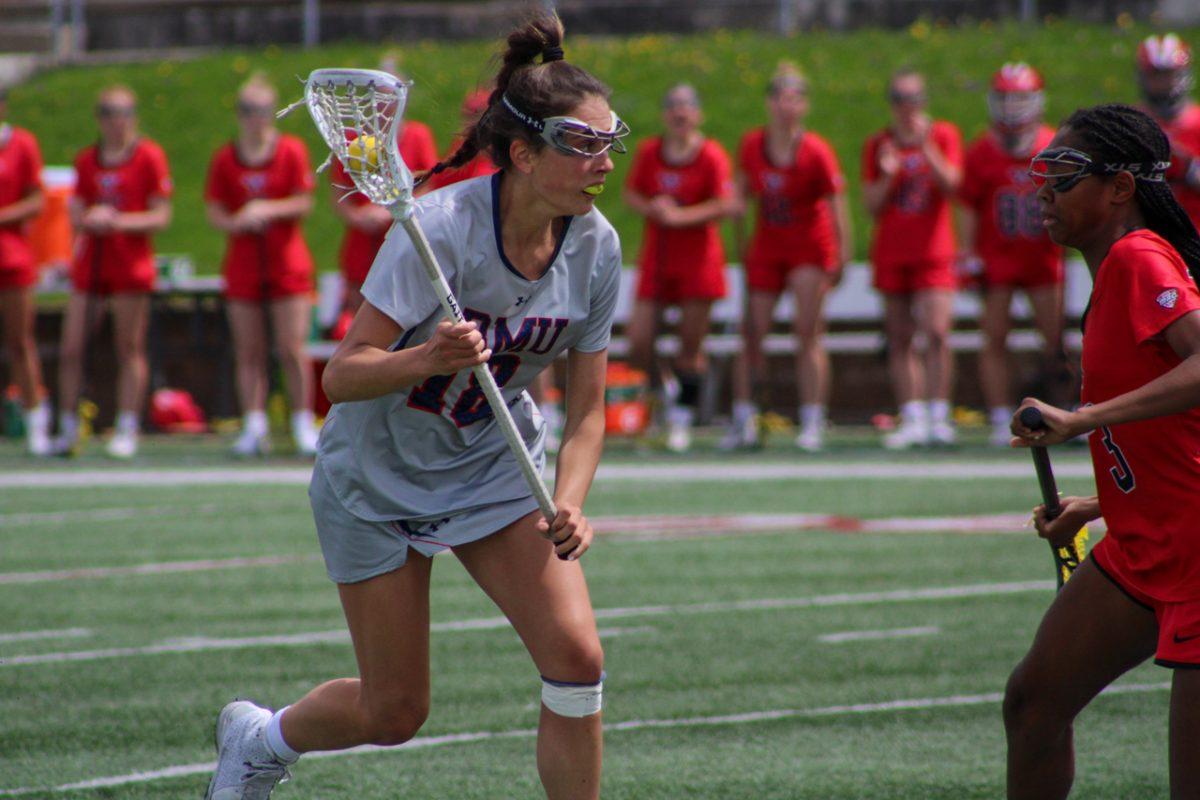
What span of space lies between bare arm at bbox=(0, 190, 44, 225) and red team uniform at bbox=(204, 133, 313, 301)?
1.24 m

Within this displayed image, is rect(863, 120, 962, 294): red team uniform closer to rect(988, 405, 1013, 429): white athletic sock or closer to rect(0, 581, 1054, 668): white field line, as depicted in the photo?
rect(988, 405, 1013, 429): white athletic sock

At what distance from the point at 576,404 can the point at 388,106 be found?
35.6 inches

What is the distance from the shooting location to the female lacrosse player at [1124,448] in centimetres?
384

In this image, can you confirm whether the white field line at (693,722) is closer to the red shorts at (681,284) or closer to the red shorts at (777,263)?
the red shorts at (777,263)

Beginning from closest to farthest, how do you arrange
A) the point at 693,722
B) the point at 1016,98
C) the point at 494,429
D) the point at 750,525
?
1. the point at 494,429
2. the point at 693,722
3. the point at 750,525
4. the point at 1016,98

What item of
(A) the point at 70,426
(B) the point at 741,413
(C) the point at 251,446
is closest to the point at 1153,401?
(B) the point at 741,413

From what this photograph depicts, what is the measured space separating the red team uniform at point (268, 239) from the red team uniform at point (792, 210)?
3262 mm

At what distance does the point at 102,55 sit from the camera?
32.6m

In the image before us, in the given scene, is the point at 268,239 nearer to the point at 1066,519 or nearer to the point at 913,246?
the point at 913,246

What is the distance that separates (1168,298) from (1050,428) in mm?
Result: 366

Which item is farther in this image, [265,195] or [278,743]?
[265,195]

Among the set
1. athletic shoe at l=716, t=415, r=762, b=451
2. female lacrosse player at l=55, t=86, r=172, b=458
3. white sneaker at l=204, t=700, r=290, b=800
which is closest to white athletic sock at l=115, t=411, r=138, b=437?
female lacrosse player at l=55, t=86, r=172, b=458

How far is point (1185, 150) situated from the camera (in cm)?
1107

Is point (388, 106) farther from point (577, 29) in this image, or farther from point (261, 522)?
point (577, 29)
